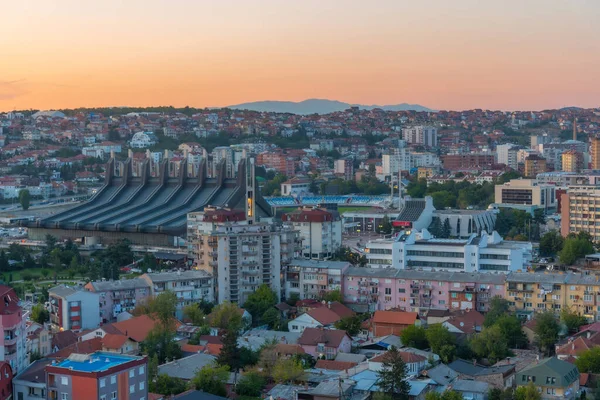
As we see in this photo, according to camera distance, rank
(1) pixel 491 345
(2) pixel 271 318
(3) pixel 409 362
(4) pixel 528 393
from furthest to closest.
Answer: (2) pixel 271 318, (1) pixel 491 345, (3) pixel 409 362, (4) pixel 528 393

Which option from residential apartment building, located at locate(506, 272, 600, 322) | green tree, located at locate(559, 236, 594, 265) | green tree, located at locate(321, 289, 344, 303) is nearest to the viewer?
residential apartment building, located at locate(506, 272, 600, 322)

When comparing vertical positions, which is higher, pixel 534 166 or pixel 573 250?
pixel 534 166

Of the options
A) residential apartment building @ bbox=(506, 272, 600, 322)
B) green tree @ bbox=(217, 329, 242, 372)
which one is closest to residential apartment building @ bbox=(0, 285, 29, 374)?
green tree @ bbox=(217, 329, 242, 372)

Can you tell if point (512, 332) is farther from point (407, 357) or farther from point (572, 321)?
point (407, 357)

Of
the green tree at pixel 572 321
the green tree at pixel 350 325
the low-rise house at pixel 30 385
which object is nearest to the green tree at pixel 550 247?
the green tree at pixel 572 321

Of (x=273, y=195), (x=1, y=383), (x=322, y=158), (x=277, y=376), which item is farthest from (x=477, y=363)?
(x=322, y=158)

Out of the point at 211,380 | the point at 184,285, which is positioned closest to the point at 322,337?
the point at 211,380

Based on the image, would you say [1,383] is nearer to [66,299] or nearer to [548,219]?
[66,299]

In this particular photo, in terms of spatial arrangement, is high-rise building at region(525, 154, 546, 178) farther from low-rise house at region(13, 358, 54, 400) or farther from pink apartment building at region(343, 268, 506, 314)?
low-rise house at region(13, 358, 54, 400)
